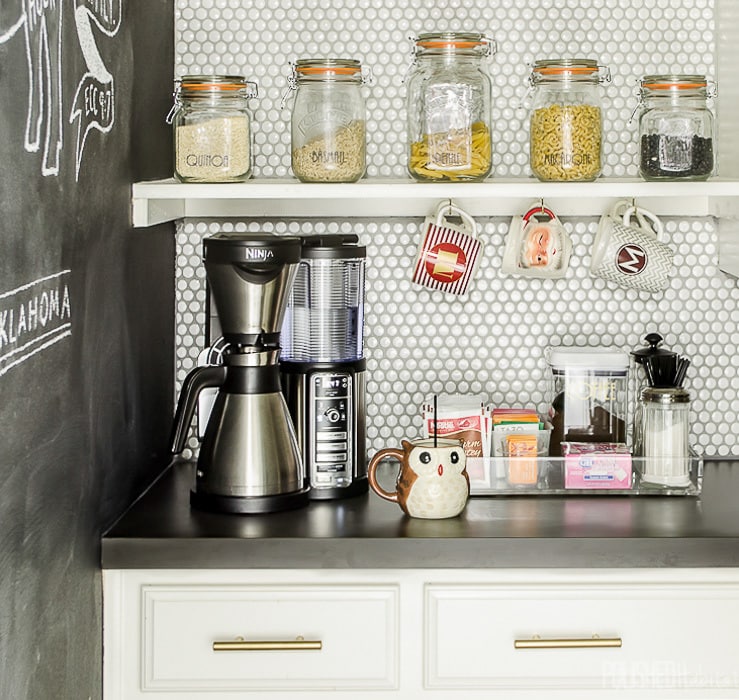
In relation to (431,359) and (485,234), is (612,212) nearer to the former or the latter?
(485,234)

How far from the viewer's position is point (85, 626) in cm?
154

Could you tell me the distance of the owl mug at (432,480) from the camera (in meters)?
1.73

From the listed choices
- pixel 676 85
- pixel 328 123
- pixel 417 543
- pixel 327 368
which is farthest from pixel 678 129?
pixel 417 543

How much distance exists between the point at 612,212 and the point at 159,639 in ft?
3.45

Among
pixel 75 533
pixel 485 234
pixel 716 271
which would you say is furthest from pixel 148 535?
pixel 716 271

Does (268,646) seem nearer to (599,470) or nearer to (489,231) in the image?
(599,470)

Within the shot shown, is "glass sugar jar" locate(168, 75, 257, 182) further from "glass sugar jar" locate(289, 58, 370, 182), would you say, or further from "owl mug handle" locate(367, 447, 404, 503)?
"owl mug handle" locate(367, 447, 404, 503)

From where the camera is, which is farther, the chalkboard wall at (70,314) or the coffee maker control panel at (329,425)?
the coffee maker control panel at (329,425)

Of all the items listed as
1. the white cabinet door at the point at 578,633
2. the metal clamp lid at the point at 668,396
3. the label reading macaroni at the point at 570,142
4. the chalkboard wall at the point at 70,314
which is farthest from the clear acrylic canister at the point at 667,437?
the chalkboard wall at the point at 70,314

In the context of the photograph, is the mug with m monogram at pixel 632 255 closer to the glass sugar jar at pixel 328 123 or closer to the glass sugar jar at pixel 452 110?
the glass sugar jar at pixel 452 110

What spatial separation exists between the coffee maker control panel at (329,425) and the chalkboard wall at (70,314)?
292 mm

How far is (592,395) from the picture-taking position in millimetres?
1980

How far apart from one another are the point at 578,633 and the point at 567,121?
0.79m

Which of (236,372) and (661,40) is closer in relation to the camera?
(236,372)
